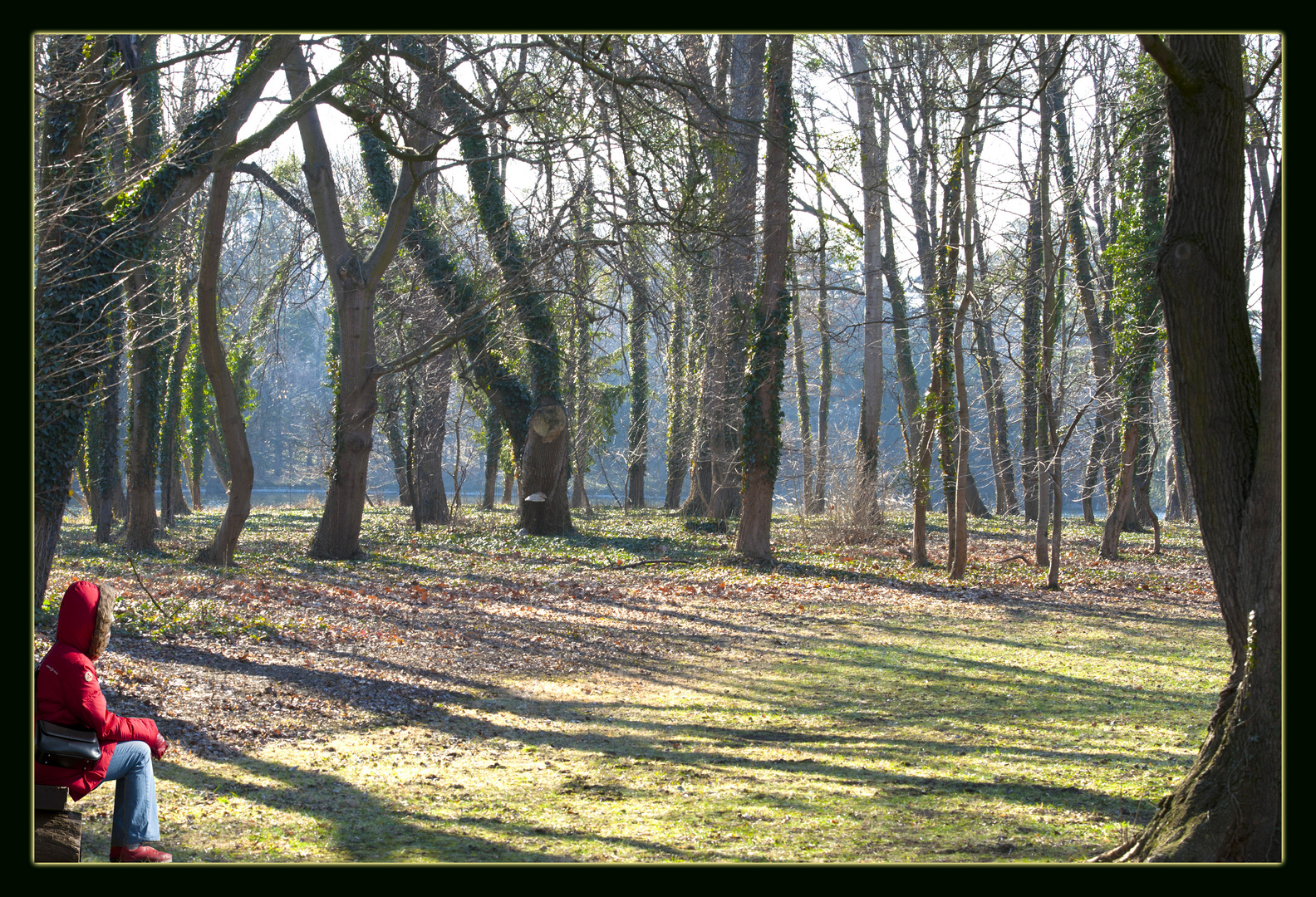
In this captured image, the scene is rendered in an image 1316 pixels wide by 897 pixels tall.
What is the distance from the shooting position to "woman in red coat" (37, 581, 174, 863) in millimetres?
3605

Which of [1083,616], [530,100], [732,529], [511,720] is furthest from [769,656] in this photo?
[732,529]

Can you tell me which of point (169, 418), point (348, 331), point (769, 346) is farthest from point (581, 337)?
point (169, 418)

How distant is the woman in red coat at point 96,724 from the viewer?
11.8 feet

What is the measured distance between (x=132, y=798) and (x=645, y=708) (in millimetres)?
4420

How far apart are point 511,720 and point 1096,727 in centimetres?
425

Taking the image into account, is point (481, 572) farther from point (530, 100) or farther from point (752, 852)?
point (752, 852)

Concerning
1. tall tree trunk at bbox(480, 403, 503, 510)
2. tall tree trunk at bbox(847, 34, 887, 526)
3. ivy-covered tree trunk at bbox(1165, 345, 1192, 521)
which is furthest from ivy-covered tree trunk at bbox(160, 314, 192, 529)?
ivy-covered tree trunk at bbox(1165, 345, 1192, 521)

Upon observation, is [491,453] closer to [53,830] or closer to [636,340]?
[636,340]

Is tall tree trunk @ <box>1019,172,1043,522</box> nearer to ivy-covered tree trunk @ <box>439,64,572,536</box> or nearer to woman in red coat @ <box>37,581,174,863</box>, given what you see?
ivy-covered tree trunk @ <box>439,64,572,536</box>

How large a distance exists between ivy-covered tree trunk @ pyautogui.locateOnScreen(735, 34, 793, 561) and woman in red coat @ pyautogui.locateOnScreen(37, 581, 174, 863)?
12326mm

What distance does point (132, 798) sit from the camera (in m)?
3.92

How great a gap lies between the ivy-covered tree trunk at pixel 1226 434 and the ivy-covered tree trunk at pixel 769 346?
1076 centimetres

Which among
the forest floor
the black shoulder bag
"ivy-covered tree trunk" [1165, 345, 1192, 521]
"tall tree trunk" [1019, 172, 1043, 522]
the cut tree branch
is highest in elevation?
"tall tree trunk" [1019, 172, 1043, 522]

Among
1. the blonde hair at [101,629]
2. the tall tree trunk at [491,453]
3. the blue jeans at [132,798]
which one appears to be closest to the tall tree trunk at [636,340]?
the tall tree trunk at [491,453]
